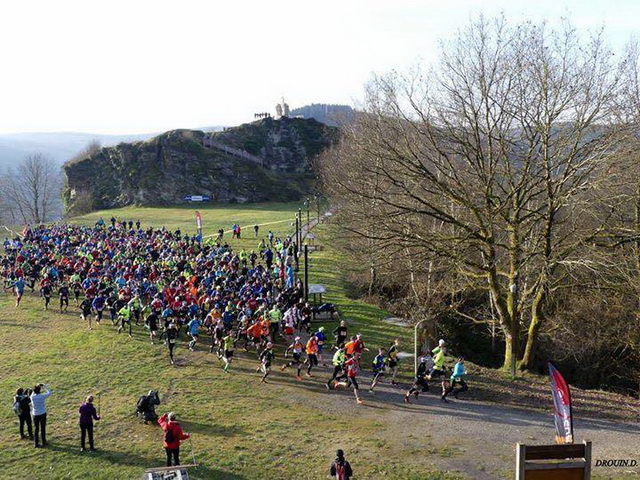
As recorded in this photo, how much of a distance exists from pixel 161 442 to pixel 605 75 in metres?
16.0

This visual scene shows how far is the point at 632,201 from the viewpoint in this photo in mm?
19203

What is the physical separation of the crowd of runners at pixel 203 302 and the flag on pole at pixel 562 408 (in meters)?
6.87

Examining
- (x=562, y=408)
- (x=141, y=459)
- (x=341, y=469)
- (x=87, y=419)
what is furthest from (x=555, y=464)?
(x=87, y=419)

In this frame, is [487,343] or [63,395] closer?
[63,395]

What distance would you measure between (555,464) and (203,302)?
16593 millimetres

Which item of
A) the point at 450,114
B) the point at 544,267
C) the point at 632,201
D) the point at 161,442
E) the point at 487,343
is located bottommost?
the point at 487,343

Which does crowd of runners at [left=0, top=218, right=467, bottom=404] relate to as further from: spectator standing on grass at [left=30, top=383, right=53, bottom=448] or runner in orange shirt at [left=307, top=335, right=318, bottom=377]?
spectator standing on grass at [left=30, top=383, right=53, bottom=448]

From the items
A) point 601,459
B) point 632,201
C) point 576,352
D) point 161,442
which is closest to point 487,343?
point 576,352

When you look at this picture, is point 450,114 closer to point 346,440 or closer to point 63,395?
point 346,440

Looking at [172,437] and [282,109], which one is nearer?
[172,437]

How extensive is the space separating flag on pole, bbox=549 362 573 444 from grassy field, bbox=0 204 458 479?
11.5 ft

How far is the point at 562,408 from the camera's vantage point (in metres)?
9.12

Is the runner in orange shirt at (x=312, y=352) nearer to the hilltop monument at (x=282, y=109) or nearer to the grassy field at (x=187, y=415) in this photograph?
the grassy field at (x=187, y=415)

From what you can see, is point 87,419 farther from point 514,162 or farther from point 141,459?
point 514,162
